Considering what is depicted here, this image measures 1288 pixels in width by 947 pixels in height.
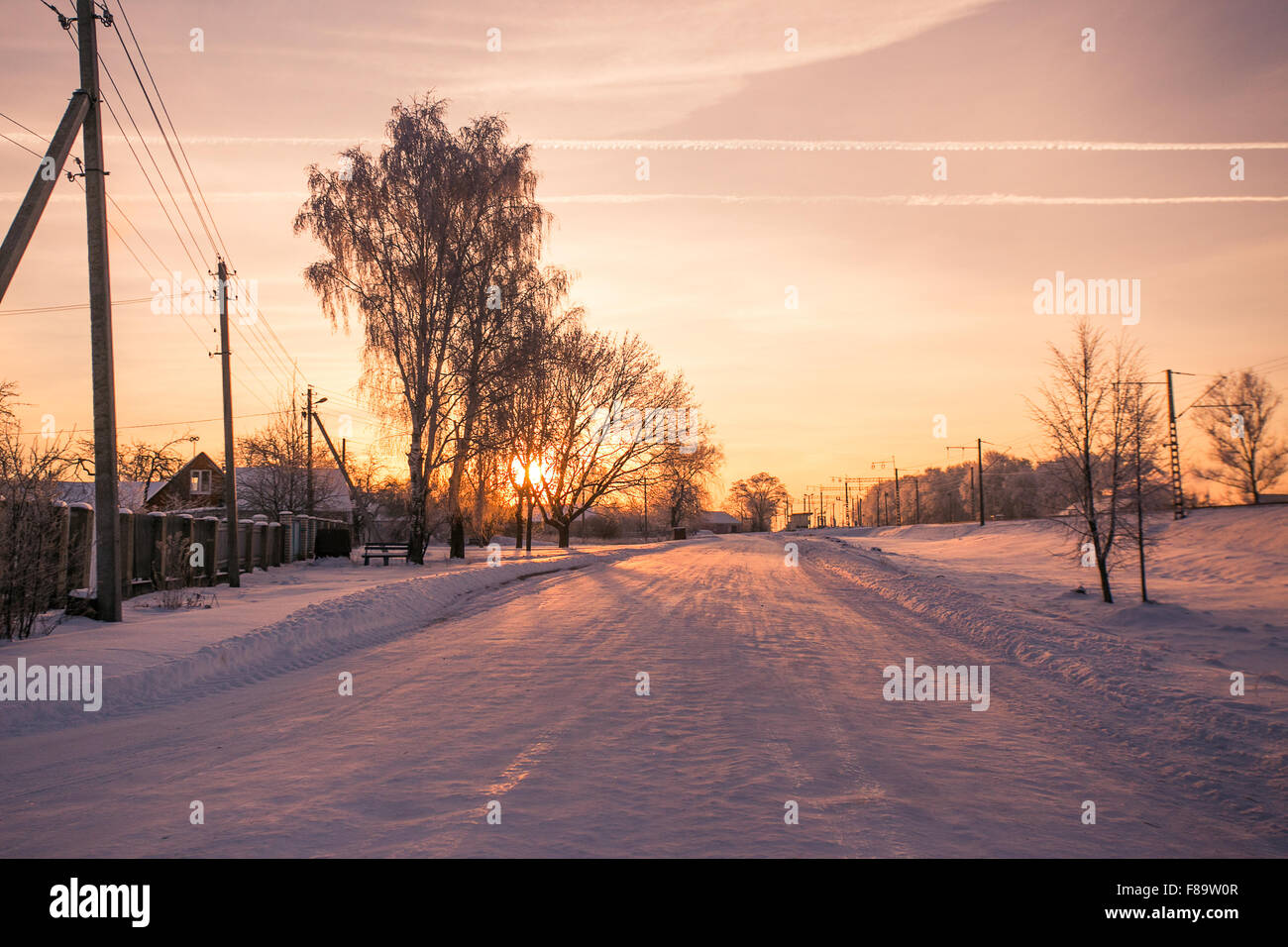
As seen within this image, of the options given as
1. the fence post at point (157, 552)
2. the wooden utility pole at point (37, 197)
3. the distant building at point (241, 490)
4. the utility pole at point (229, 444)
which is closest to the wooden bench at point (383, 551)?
the utility pole at point (229, 444)

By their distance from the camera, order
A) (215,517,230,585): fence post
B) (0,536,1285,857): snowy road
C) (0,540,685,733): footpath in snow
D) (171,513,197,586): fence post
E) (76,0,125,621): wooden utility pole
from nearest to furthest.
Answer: (0,536,1285,857): snowy road, (0,540,685,733): footpath in snow, (76,0,125,621): wooden utility pole, (171,513,197,586): fence post, (215,517,230,585): fence post

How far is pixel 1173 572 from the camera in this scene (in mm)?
25984

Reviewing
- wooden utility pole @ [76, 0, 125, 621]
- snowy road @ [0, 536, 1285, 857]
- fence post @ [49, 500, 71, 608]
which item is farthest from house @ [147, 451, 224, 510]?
snowy road @ [0, 536, 1285, 857]

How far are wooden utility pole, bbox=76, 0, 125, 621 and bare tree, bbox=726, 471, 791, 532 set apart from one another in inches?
6260

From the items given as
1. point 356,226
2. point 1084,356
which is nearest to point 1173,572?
point 1084,356

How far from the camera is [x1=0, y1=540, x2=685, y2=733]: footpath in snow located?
8.25 m

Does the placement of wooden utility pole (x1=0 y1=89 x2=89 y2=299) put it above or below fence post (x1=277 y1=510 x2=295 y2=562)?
above

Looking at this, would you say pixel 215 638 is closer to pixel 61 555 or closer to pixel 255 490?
pixel 61 555

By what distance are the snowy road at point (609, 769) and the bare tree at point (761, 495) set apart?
16114cm

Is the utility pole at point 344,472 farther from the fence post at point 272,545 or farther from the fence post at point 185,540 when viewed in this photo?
the fence post at point 185,540

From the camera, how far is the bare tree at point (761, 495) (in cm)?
16988

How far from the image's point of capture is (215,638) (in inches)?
419

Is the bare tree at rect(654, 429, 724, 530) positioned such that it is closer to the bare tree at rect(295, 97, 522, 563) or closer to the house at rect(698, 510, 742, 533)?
the bare tree at rect(295, 97, 522, 563)
